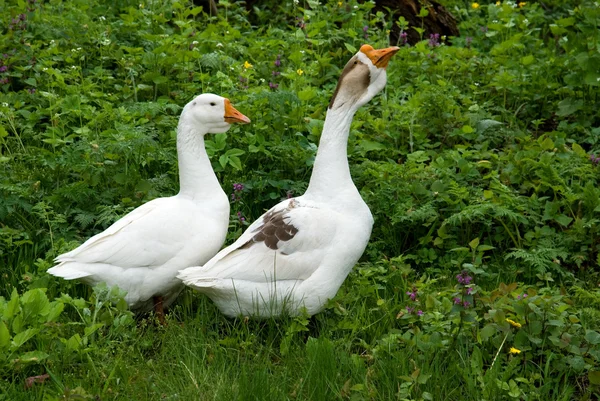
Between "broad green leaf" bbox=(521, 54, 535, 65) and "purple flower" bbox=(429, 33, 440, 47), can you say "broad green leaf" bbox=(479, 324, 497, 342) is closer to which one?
"broad green leaf" bbox=(521, 54, 535, 65)

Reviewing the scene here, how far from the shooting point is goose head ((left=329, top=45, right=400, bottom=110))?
5168 millimetres

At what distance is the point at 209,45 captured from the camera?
820 centimetres

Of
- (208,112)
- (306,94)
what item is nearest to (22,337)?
(208,112)

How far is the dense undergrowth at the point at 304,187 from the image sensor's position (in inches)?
177

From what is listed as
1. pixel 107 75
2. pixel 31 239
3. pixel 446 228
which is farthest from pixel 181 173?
pixel 107 75

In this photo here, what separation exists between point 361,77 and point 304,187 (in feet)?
4.33

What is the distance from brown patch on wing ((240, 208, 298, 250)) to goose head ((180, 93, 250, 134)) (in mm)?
735

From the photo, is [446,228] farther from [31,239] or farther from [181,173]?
[31,239]

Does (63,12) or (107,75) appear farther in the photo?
(63,12)

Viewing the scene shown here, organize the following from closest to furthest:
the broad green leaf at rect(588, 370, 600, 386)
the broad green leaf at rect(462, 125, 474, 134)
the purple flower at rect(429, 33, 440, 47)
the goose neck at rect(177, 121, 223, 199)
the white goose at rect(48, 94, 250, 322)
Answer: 1. the broad green leaf at rect(588, 370, 600, 386)
2. the white goose at rect(48, 94, 250, 322)
3. the goose neck at rect(177, 121, 223, 199)
4. the broad green leaf at rect(462, 125, 474, 134)
5. the purple flower at rect(429, 33, 440, 47)

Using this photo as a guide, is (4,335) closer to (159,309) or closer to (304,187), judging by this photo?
(159,309)

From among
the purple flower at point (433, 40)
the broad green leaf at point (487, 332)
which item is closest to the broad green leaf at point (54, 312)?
the broad green leaf at point (487, 332)

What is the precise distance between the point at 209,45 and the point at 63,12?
5.15ft

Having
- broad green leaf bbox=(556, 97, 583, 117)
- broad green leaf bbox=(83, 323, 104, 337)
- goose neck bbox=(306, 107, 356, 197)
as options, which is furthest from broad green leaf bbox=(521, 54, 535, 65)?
broad green leaf bbox=(83, 323, 104, 337)
